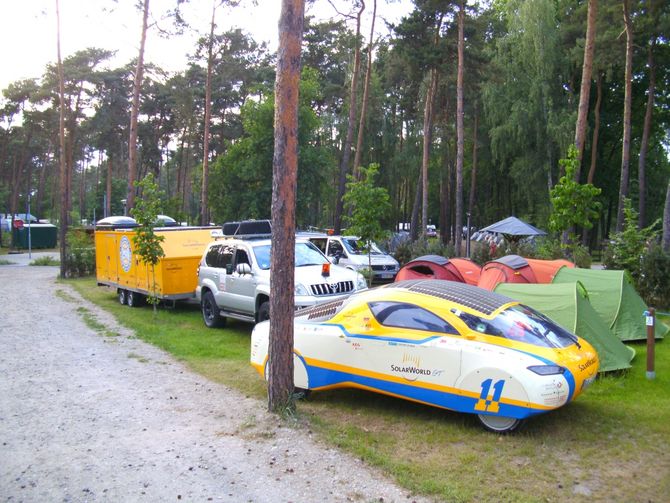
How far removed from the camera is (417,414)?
6652mm

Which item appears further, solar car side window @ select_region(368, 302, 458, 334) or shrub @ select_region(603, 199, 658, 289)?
shrub @ select_region(603, 199, 658, 289)

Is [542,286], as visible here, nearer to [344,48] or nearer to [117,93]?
[344,48]

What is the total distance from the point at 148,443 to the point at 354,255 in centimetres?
1281

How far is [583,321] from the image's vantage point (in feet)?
27.2

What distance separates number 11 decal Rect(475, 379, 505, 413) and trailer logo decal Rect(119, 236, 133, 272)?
12.2 metres

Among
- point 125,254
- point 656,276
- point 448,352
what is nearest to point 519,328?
point 448,352

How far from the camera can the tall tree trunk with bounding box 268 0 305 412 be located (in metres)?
6.66

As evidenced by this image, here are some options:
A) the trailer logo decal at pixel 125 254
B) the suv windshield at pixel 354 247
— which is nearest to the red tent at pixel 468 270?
the suv windshield at pixel 354 247

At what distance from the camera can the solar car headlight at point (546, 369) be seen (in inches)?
220

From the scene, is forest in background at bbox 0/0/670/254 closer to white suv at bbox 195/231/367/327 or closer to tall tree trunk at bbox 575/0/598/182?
tall tree trunk at bbox 575/0/598/182

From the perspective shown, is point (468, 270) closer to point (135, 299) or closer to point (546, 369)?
point (546, 369)

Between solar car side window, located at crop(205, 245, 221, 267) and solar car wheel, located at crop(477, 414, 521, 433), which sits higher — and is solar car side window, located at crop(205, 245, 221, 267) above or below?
above

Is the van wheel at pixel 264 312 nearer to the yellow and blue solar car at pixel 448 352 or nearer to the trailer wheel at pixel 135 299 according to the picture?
the yellow and blue solar car at pixel 448 352

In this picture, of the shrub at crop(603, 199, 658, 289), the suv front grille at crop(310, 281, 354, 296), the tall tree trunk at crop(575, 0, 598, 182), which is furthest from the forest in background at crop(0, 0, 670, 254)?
the suv front grille at crop(310, 281, 354, 296)
